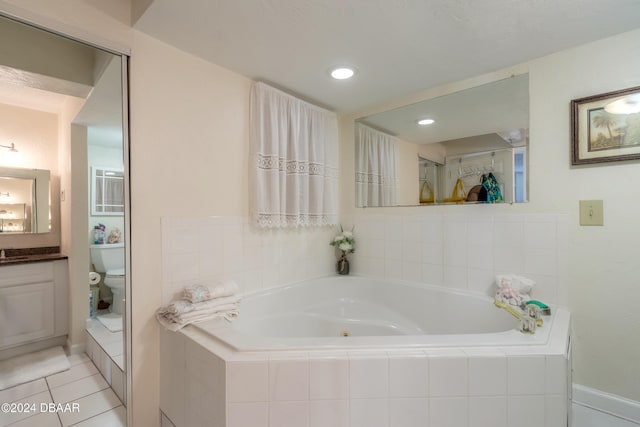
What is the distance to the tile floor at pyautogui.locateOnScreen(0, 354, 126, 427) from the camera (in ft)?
4.39

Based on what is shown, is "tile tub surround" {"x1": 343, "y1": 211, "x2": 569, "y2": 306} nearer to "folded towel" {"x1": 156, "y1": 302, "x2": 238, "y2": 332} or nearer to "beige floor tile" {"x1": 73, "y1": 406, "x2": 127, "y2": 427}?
"folded towel" {"x1": 156, "y1": 302, "x2": 238, "y2": 332}

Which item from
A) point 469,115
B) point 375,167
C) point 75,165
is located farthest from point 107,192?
point 469,115

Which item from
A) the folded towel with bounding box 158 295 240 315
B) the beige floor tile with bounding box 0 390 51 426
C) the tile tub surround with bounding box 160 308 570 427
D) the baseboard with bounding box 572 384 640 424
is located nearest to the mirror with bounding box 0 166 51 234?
the folded towel with bounding box 158 295 240 315

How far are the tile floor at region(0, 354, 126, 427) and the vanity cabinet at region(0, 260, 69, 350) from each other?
0.71 feet

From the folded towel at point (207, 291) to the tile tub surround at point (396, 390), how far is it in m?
0.52

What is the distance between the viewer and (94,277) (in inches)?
57.2

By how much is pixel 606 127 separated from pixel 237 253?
221 cm

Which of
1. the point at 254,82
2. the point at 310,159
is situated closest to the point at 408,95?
the point at 310,159

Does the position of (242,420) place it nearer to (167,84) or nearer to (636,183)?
(167,84)

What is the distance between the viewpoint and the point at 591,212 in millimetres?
1541

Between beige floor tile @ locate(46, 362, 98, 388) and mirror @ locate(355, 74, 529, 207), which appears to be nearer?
beige floor tile @ locate(46, 362, 98, 388)

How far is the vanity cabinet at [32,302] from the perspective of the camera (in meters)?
1.24

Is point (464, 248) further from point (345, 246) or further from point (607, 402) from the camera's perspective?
point (607, 402)

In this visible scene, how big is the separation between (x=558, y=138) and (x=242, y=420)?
214cm
